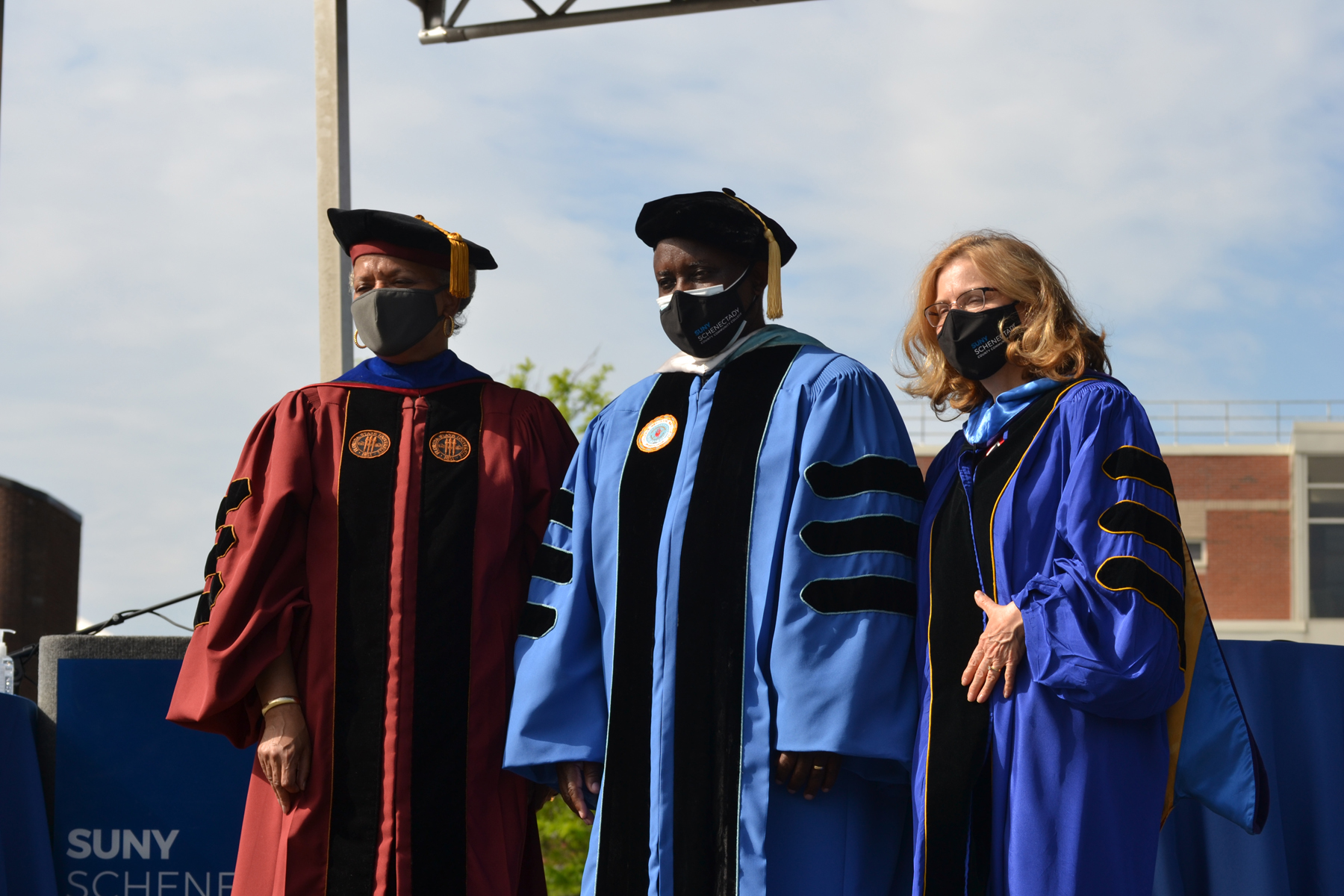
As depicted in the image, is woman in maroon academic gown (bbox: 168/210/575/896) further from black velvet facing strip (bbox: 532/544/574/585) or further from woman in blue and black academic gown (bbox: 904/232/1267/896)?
woman in blue and black academic gown (bbox: 904/232/1267/896)

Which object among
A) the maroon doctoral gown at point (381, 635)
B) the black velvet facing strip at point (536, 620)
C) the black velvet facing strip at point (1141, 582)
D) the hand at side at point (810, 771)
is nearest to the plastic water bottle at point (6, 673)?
the maroon doctoral gown at point (381, 635)

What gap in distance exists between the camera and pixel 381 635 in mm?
3006

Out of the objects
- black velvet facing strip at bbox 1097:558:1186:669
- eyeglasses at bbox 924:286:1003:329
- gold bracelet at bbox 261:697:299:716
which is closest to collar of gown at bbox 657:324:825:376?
eyeglasses at bbox 924:286:1003:329

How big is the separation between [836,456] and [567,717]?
819 millimetres

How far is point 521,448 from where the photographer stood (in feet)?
10.4

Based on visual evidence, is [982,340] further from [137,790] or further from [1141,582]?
[137,790]

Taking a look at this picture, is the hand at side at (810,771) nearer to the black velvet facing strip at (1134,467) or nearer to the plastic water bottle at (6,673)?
the black velvet facing strip at (1134,467)

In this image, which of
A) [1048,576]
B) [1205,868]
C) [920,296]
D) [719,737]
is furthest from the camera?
[1205,868]

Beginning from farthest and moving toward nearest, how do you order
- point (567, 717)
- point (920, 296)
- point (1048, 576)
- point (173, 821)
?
1. point (173, 821)
2. point (920, 296)
3. point (567, 717)
4. point (1048, 576)

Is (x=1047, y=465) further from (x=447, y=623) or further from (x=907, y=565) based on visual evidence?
(x=447, y=623)

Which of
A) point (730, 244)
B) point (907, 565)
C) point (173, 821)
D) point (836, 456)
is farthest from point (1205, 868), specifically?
point (173, 821)

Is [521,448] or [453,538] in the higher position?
[521,448]

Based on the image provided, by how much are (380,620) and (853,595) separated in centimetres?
114

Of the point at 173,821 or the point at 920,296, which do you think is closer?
the point at 920,296
